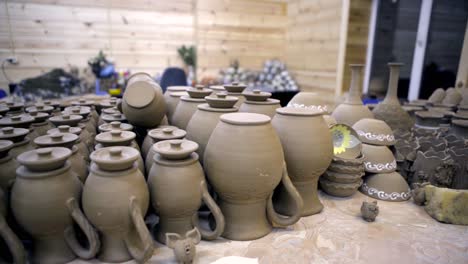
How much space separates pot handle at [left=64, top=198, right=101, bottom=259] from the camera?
1.26m

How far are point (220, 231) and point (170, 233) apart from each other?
0.23 metres

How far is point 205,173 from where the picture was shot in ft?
5.02

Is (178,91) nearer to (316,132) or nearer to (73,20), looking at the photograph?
(316,132)

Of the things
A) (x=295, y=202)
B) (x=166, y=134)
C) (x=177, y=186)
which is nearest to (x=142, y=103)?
(x=166, y=134)

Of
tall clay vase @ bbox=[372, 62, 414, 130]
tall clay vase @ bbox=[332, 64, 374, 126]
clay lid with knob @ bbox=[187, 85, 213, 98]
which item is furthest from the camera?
tall clay vase @ bbox=[372, 62, 414, 130]

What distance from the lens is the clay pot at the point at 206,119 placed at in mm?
1660

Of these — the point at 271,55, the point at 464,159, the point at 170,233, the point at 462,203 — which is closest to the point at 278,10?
the point at 271,55

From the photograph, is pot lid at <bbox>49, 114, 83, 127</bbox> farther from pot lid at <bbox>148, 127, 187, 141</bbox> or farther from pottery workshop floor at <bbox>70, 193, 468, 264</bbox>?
pottery workshop floor at <bbox>70, 193, 468, 264</bbox>

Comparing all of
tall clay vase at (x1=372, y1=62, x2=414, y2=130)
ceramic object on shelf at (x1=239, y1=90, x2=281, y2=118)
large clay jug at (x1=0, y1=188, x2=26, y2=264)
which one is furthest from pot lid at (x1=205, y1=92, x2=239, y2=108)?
tall clay vase at (x1=372, y1=62, x2=414, y2=130)

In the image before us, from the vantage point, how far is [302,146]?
1620 millimetres

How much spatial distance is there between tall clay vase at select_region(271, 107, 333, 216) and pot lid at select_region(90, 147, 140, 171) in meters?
0.80

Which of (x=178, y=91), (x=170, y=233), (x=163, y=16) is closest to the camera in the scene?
(x=170, y=233)

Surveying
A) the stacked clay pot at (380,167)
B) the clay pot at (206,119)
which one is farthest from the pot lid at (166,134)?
the stacked clay pot at (380,167)

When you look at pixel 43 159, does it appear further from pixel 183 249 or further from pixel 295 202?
pixel 295 202
